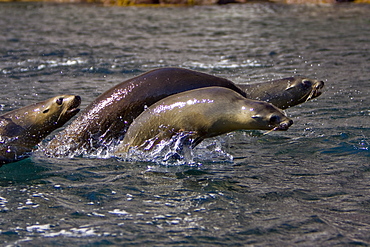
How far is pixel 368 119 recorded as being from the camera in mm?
7777

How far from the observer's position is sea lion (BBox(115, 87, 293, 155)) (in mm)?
5656

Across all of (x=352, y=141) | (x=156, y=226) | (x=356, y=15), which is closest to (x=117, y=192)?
(x=156, y=226)

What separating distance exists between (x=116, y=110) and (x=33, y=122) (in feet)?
3.06

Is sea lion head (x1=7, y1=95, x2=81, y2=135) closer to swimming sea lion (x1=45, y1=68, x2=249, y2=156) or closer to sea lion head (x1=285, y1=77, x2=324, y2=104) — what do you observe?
swimming sea lion (x1=45, y1=68, x2=249, y2=156)

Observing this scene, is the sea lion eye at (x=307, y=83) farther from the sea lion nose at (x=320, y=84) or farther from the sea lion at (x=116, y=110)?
A: the sea lion at (x=116, y=110)

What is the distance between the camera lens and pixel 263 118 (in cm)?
563

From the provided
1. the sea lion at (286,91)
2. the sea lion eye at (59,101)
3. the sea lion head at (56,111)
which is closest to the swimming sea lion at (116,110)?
the sea lion head at (56,111)

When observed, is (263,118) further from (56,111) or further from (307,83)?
(56,111)

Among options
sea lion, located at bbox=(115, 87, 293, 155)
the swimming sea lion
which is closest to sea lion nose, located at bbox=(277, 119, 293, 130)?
sea lion, located at bbox=(115, 87, 293, 155)

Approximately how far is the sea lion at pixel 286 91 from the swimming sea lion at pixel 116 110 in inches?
38.9

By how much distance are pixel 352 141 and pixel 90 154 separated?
9.84ft

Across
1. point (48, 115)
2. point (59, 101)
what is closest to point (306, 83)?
point (59, 101)

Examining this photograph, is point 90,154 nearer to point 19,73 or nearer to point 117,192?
point 117,192

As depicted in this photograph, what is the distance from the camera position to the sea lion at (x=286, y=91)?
730 cm
